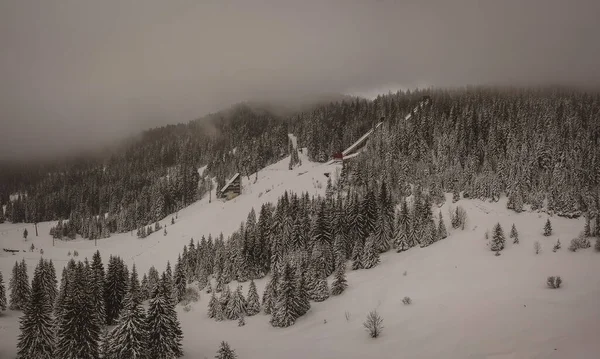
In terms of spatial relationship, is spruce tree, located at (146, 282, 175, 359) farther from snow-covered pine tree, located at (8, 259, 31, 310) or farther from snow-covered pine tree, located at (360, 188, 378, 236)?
snow-covered pine tree, located at (360, 188, 378, 236)

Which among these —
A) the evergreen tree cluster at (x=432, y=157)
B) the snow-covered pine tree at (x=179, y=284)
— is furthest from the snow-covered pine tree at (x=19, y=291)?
the evergreen tree cluster at (x=432, y=157)

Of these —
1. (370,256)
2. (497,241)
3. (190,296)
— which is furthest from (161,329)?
(497,241)

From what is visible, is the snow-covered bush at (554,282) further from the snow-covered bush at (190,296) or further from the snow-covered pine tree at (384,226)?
the snow-covered bush at (190,296)

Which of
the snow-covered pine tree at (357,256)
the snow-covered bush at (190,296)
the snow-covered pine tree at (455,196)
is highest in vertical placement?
the snow-covered pine tree at (455,196)

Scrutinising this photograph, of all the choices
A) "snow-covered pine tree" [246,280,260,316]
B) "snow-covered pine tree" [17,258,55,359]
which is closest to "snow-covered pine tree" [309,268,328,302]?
"snow-covered pine tree" [246,280,260,316]

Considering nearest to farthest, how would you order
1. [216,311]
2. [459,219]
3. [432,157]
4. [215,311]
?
[216,311], [215,311], [459,219], [432,157]

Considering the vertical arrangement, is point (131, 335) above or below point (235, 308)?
above

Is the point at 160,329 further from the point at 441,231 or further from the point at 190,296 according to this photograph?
the point at 441,231
